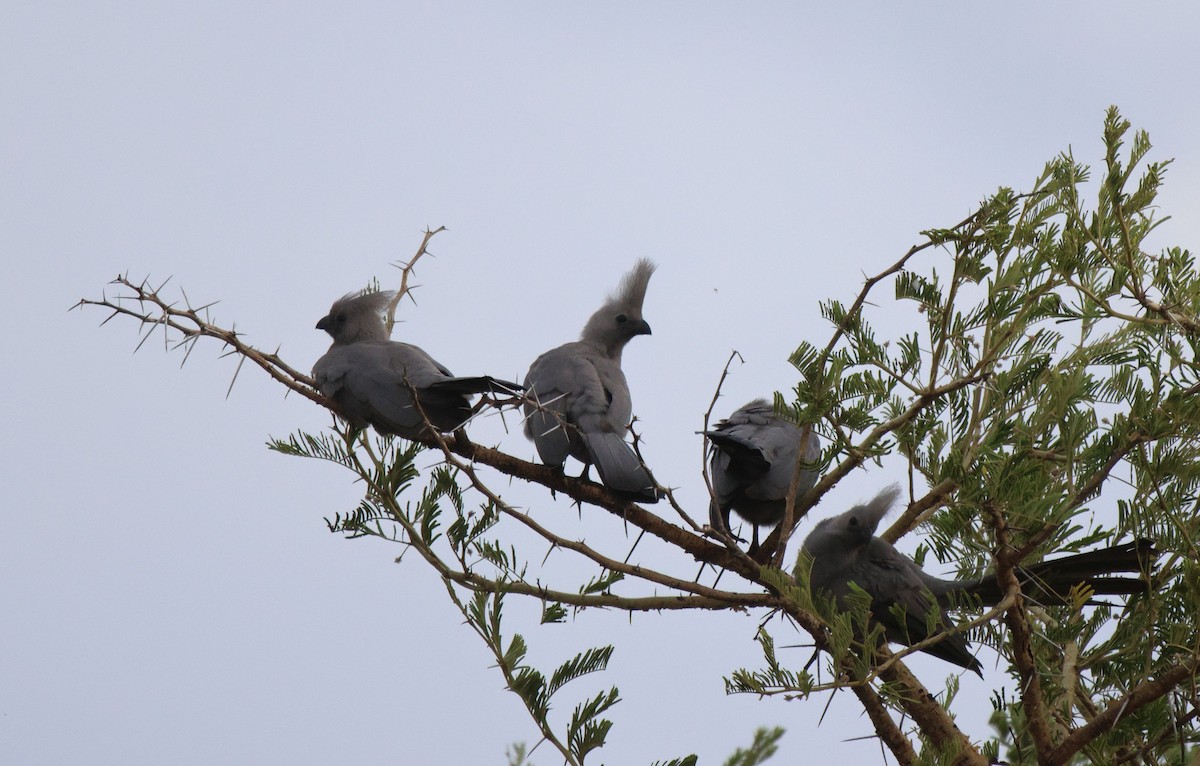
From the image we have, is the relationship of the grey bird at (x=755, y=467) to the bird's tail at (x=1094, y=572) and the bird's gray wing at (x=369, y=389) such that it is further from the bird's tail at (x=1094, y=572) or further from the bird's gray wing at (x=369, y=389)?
the bird's gray wing at (x=369, y=389)

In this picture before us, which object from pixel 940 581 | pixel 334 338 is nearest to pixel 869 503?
pixel 940 581

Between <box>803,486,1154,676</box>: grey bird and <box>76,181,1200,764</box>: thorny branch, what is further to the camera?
<box>803,486,1154,676</box>: grey bird

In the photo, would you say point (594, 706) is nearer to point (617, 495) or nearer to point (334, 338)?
point (617, 495)

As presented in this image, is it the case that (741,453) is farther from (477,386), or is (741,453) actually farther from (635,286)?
(635,286)

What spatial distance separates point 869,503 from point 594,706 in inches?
75.8

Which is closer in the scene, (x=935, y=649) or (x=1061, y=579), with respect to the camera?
(x=1061, y=579)

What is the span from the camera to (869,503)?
16.0 feet

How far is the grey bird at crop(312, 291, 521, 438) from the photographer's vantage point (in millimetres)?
4562

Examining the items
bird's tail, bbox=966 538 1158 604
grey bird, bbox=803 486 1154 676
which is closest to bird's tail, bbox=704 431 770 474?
grey bird, bbox=803 486 1154 676

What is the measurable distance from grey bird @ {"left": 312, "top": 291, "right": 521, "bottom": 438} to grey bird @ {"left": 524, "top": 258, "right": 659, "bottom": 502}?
1.01ft

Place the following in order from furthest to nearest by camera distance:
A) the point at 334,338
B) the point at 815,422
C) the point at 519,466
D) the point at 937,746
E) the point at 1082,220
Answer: the point at 334,338, the point at 519,466, the point at 937,746, the point at 1082,220, the point at 815,422

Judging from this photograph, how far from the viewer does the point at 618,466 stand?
4336 millimetres

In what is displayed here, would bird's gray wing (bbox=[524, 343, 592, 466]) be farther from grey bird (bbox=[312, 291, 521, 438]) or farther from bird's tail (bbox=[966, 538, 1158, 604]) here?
bird's tail (bbox=[966, 538, 1158, 604])

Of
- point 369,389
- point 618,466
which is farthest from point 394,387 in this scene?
point 618,466
